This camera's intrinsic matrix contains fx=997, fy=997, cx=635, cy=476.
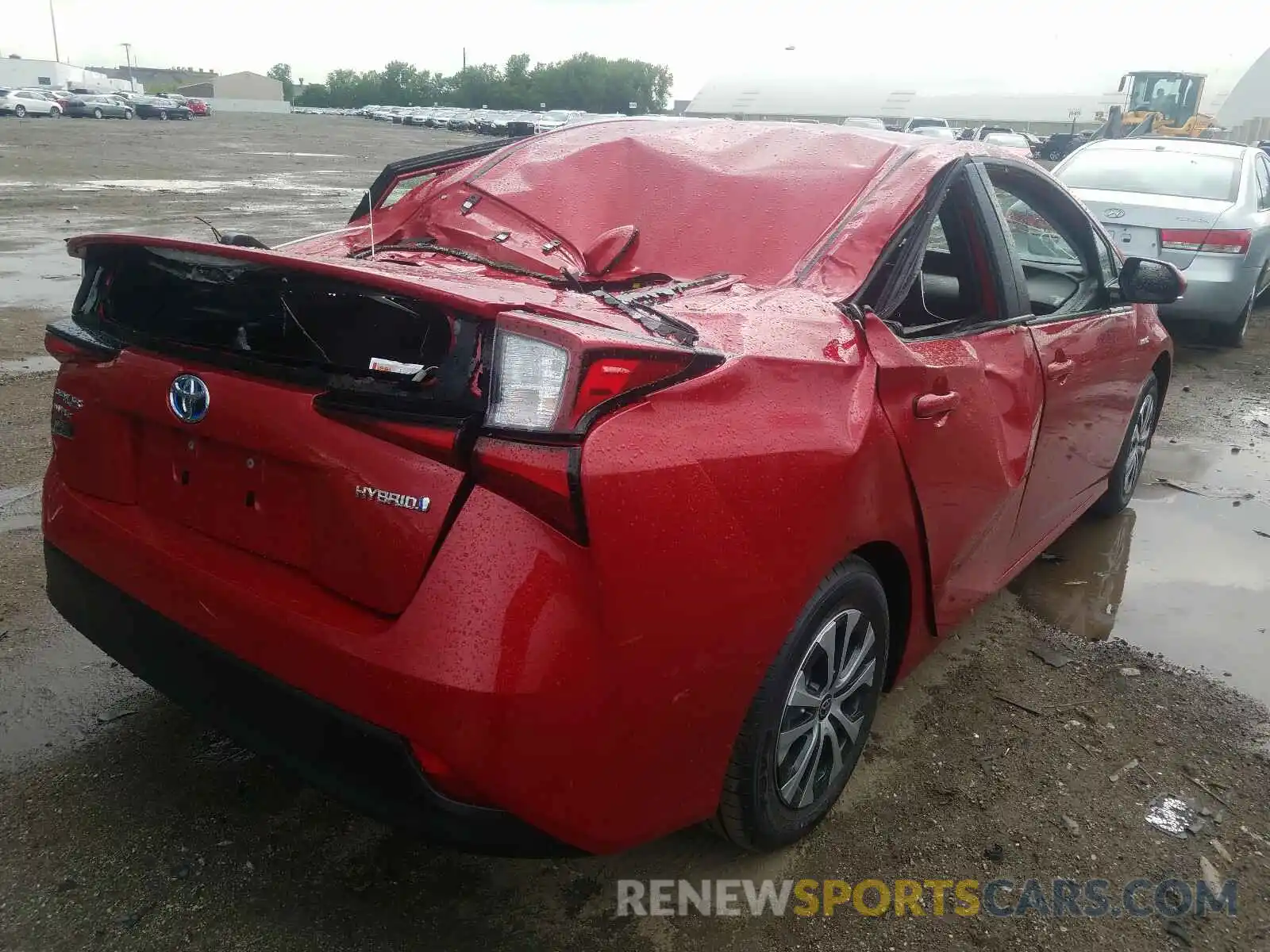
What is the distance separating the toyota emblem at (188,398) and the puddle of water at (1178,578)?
3016 mm

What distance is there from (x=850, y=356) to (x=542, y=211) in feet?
3.50

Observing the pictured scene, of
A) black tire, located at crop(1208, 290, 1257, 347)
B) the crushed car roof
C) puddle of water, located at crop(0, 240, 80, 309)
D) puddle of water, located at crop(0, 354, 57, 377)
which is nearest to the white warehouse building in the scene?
puddle of water, located at crop(0, 240, 80, 309)

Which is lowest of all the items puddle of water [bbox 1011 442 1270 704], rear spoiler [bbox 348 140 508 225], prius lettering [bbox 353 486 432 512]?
puddle of water [bbox 1011 442 1270 704]

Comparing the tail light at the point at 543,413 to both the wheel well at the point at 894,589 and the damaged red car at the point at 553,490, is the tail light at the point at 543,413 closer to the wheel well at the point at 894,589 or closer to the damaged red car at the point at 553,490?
the damaged red car at the point at 553,490

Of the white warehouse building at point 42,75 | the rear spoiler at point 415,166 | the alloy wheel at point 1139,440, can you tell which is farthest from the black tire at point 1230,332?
the white warehouse building at point 42,75

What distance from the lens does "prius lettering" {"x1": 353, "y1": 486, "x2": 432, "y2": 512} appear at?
1647 millimetres

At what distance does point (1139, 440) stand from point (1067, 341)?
66.6 inches

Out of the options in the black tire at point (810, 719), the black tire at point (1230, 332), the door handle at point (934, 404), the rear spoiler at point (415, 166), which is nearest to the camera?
the black tire at point (810, 719)

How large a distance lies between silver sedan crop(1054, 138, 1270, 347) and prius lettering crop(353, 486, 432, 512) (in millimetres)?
6843

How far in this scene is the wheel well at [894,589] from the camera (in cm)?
232

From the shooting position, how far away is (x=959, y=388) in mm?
2463

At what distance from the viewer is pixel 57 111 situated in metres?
47.9

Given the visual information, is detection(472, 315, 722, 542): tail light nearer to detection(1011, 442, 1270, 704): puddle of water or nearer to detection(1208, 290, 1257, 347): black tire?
detection(1011, 442, 1270, 704): puddle of water

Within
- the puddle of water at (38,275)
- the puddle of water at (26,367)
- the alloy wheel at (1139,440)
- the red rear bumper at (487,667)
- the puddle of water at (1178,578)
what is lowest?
the puddle of water at (1178,578)
